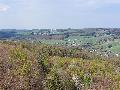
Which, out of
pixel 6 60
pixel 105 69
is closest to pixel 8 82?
pixel 6 60

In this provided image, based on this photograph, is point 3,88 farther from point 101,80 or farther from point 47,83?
point 101,80

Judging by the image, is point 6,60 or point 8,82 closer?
point 8,82

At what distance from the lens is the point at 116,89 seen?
353 ft

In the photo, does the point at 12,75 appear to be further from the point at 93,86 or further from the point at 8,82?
the point at 93,86

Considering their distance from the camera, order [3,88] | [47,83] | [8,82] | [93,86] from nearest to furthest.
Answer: [3,88]
[8,82]
[47,83]
[93,86]

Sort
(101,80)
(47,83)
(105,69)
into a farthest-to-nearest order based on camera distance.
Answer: (105,69) → (101,80) → (47,83)

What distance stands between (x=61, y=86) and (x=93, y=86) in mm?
29182

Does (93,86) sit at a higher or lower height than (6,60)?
lower

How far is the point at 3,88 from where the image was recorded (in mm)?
71812

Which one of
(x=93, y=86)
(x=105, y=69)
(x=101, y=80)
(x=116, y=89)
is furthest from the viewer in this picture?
(x=105, y=69)

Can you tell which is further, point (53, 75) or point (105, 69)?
point (105, 69)

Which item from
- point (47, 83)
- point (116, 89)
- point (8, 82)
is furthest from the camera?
point (116, 89)

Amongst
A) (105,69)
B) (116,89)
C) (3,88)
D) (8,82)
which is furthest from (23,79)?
(105,69)

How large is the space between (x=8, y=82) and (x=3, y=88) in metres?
8.63
